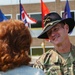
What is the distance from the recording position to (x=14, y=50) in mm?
2504

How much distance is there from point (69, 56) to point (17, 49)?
1145 mm

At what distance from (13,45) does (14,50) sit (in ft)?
0.12

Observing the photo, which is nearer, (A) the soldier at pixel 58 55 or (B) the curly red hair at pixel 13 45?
(B) the curly red hair at pixel 13 45

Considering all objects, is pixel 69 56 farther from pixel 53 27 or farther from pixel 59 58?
pixel 53 27

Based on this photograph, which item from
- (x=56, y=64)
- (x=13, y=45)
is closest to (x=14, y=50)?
(x=13, y=45)

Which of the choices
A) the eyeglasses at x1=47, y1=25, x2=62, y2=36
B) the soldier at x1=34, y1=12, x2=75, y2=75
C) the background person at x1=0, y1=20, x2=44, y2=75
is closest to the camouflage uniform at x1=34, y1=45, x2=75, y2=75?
the soldier at x1=34, y1=12, x2=75, y2=75

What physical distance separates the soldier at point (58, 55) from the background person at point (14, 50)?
40.1 inches

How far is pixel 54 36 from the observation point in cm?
355

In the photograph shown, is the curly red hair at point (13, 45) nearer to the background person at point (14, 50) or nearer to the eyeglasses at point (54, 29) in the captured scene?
the background person at point (14, 50)

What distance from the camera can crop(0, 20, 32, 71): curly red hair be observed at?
2479 mm

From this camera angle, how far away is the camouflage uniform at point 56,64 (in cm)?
352

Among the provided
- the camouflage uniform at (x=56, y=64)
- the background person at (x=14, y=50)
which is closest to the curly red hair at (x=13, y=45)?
the background person at (x=14, y=50)

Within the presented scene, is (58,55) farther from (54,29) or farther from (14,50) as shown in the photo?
(14,50)

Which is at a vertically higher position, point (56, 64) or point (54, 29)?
point (54, 29)
